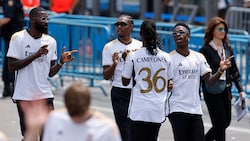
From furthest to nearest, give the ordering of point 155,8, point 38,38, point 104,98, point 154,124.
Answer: point 155,8, point 104,98, point 38,38, point 154,124

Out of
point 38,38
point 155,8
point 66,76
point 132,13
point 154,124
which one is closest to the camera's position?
point 154,124

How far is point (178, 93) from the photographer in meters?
9.27

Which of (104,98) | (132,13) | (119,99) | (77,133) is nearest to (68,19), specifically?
(104,98)

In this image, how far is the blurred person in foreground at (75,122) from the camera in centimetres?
614

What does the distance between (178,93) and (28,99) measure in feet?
4.90

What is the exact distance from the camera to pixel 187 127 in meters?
9.30

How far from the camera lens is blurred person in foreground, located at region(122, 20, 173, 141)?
28.9 ft

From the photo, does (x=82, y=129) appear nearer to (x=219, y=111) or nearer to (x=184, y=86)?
(x=184, y=86)

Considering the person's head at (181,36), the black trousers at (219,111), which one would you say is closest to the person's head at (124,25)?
the person's head at (181,36)

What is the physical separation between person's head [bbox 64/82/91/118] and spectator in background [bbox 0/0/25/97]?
806 centimetres

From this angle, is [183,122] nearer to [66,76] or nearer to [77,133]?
[77,133]

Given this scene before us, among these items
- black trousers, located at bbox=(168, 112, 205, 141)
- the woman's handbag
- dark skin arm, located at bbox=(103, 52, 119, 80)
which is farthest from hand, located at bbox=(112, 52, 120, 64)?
the woman's handbag

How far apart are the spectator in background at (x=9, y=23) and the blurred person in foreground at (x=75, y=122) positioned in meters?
7.88

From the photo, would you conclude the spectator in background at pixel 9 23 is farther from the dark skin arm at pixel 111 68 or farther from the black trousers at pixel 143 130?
the black trousers at pixel 143 130
